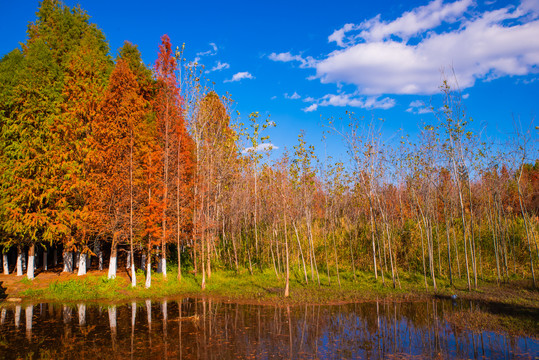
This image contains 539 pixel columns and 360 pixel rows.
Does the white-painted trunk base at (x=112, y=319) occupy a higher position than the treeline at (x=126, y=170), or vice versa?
the treeline at (x=126, y=170)

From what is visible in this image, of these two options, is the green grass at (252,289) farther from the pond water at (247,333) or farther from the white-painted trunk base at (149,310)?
the pond water at (247,333)

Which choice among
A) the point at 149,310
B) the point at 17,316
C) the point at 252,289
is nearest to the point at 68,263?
the point at 17,316

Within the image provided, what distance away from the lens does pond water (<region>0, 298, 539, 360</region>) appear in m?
10.4

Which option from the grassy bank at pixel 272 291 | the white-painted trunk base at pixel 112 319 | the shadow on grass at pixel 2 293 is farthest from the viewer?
the shadow on grass at pixel 2 293


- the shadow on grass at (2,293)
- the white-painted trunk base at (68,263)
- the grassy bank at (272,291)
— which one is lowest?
the grassy bank at (272,291)

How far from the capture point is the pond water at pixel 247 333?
34.1 feet

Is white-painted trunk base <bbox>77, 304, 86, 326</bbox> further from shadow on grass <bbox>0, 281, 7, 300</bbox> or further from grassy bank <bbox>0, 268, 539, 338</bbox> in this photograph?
shadow on grass <bbox>0, 281, 7, 300</bbox>

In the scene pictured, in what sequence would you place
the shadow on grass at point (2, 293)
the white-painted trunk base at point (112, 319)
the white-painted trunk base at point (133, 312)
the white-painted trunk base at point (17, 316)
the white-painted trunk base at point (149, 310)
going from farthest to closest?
the shadow on grass at point (2, 293) < the white-painted trunk base at point (133, 312) < the white-painted trunk base at point (149, 310) < the white-painted trunk base at point (17, 316) < the white-painted trunk base at point (112, 319)

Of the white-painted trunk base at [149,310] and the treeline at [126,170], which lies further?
the treeline at [126,170]

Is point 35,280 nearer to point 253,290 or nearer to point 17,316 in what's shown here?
point 17,316

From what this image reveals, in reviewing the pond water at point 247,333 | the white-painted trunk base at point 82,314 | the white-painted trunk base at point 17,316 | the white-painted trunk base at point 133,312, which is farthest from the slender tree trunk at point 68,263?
the white-painted trunk base at point 133,312

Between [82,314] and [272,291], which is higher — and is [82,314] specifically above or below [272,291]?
above

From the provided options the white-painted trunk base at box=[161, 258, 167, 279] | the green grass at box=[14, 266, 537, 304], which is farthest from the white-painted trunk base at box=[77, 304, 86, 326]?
the white-painted trunk base at box=[161, 258, 167, 279]

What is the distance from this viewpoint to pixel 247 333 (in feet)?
41.7
